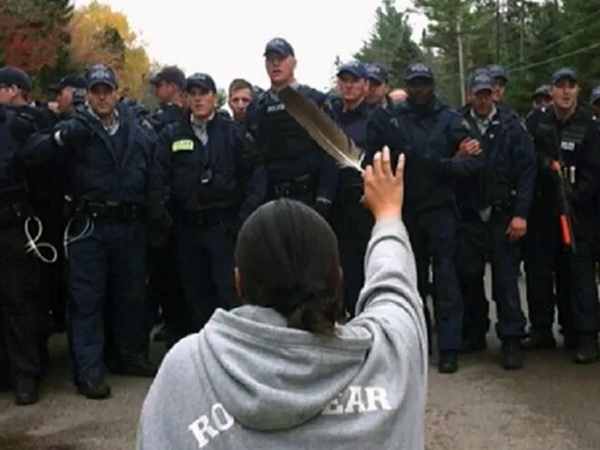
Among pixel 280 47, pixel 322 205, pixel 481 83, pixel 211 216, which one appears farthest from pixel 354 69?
→ pixel 211 216

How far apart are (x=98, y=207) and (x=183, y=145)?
847 mm

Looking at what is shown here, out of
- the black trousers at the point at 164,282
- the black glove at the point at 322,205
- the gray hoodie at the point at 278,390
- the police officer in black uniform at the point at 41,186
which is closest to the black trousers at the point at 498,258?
the black glove at the point at 322,205

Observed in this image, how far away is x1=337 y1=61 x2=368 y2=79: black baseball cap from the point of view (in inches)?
313

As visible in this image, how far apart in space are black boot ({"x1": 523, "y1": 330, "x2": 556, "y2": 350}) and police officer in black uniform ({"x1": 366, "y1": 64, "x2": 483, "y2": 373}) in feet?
3.14

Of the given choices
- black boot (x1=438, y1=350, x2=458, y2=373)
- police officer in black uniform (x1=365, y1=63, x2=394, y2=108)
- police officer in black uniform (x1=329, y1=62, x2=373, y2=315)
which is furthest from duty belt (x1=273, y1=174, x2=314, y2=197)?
black boot (x1=438, y1=350, x2=458, y2=373)

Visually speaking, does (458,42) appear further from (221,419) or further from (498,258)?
(221,419)

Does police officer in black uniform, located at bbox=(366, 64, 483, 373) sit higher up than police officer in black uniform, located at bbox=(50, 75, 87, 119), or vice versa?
police officer in black uniform, located at bbox=(50, 75, 87, 119)

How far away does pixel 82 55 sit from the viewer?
6606cm

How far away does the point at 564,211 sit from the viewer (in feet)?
24.5

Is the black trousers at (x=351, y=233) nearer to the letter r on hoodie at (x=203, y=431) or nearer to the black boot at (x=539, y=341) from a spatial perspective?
the black boot at (x=539, y=341)

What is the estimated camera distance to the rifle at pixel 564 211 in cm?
743

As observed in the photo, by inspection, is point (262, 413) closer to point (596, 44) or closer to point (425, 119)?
point (425, 119)

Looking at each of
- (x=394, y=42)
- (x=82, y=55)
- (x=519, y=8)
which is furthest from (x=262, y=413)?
(x=394, y=42)

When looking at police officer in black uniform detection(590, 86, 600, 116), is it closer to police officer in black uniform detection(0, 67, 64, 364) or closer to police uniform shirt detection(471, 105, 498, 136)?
police uniform shirt detection(471, 105, 498, 136)
